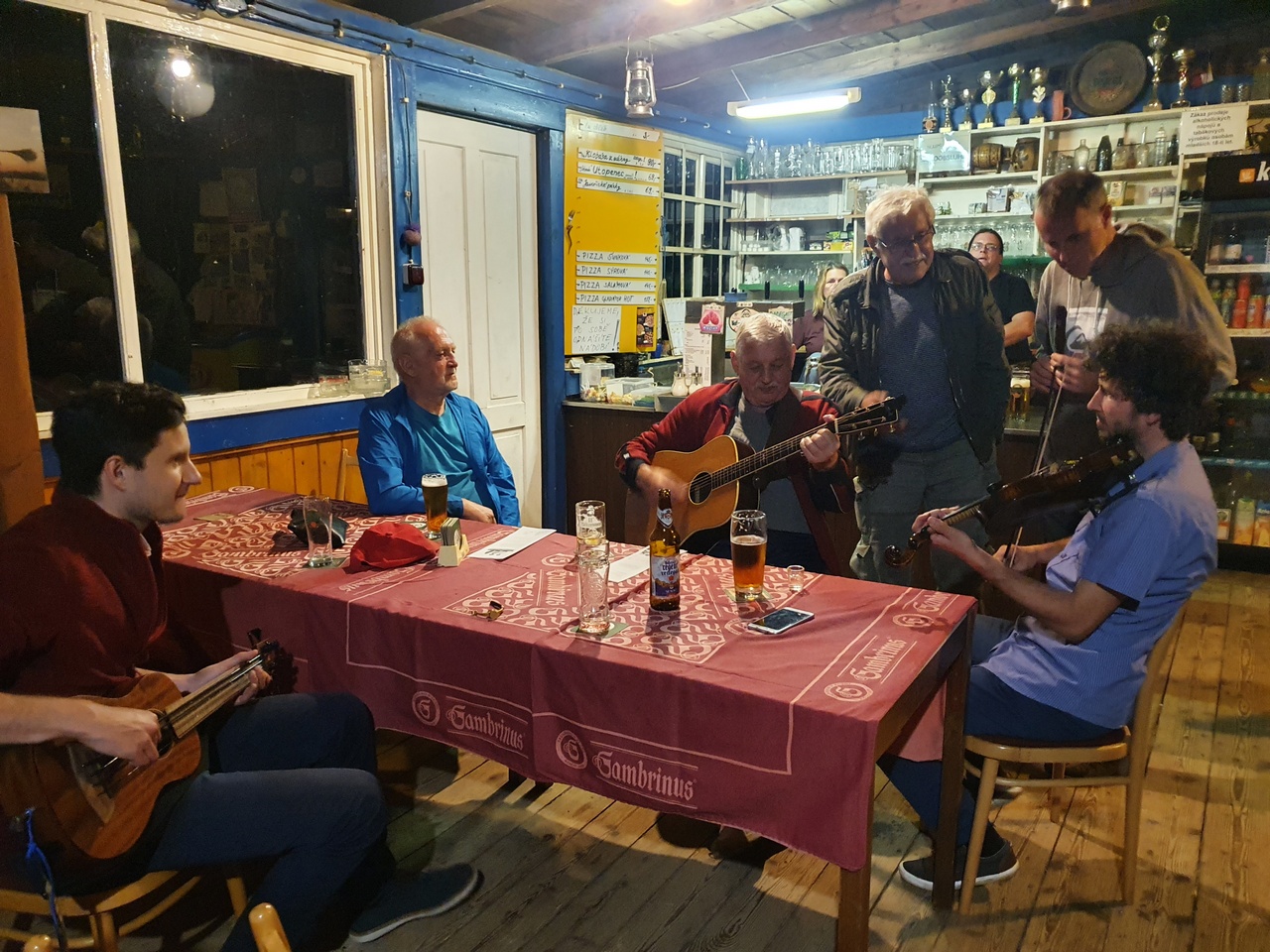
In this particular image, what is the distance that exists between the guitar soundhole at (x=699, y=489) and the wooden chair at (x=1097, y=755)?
1.16m

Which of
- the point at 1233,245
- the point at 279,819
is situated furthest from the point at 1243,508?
the point at 279,819

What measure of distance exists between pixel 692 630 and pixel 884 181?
576 centimetres

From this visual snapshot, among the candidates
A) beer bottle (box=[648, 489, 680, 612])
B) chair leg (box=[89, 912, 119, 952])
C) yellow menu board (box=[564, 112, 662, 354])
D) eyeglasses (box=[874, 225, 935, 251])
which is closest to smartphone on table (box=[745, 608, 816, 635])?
beer bottle (box=[648, 489, 680, 612])

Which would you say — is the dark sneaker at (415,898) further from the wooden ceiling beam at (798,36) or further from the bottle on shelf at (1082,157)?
the bottle on shelf at (1082,157)

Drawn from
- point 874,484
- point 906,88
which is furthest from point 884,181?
point 874,484

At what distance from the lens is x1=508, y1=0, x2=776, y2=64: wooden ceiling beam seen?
393 centimetres

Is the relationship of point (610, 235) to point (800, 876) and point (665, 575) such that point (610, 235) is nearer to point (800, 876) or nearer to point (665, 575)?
point (665, 575)

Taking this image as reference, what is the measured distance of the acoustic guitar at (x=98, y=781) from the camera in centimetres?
130

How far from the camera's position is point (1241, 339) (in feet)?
15.0

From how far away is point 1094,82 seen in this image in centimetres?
557

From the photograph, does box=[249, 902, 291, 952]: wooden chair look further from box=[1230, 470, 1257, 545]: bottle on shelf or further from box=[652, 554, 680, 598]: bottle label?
box=[1230, 470, 1257, 545]: bottle on shelf

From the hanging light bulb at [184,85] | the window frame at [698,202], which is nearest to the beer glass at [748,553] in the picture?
the hanging light bulb at [184,85]

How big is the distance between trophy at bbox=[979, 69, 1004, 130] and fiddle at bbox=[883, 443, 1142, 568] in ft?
16.0

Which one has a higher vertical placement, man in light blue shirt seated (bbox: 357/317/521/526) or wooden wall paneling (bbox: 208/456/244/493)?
man in light blue shirt seated (bbox: 357/317/521/526)
